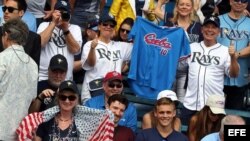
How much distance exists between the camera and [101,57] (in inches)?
362

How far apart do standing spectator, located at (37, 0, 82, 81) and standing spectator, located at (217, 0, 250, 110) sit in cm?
188

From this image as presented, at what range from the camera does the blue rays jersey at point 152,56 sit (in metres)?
9.33

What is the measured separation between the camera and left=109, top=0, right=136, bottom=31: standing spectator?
35.1ft

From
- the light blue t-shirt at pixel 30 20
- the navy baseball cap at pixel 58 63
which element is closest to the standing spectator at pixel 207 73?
the navy baseball cap at pixel 58 63

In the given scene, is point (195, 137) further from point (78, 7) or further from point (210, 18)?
point (78, 7)

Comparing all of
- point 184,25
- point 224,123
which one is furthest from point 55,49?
point 224,123

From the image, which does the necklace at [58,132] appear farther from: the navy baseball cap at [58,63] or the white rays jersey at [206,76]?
the white rays jersey at [206,76]

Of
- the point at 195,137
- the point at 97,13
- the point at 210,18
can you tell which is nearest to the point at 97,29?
the point at 97,13

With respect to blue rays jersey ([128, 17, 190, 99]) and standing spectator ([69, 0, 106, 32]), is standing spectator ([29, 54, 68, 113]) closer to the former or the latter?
blue rays jersey ([128, 17, 190, 99])

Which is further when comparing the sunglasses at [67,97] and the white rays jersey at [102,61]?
the white rays jersey at [102,61]

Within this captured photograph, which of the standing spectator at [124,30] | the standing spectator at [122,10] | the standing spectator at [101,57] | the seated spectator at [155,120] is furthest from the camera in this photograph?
the standing spectator at [122,10]

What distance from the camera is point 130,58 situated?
31.0 feet

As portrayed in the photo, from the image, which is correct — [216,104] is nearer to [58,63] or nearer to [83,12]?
[58,63]

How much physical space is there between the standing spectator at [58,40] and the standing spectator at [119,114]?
1.17 m
